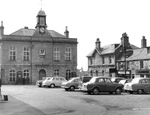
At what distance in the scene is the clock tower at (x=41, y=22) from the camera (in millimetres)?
48906

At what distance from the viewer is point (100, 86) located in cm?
2247

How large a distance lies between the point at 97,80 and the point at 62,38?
2807cm

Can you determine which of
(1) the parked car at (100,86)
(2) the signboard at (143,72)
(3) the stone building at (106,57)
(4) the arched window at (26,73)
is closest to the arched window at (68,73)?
(4) the arched window at (26,73)

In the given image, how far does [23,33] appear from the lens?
4944 centimetres

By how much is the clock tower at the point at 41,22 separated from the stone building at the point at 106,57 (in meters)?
14.6

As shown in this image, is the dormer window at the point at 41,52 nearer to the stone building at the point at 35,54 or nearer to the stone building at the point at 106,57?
the stone building at the point at 35,54

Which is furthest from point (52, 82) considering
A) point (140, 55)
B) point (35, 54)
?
point (140, 55)

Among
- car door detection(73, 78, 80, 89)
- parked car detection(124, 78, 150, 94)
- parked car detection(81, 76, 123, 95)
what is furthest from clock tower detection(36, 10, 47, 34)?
parked car detection(124, 78, 150, 94)

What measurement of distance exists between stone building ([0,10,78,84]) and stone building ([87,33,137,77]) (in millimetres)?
7714

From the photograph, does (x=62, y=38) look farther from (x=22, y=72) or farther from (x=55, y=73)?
(x=22, y=72)

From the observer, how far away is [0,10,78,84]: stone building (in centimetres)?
4550

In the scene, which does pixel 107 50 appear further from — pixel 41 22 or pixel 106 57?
pixel 41 22

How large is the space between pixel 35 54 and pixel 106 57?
16102mm

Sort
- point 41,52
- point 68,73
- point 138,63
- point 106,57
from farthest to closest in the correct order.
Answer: point 106,57 < point 68,73 < point 41,52 < point 138,63
